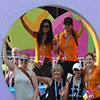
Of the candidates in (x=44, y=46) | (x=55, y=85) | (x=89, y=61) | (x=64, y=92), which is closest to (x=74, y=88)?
(x=64, y=92)

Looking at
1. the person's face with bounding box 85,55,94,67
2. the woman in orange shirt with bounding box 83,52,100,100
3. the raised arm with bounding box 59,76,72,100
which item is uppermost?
the person's face with bounding box 85,55,94,67

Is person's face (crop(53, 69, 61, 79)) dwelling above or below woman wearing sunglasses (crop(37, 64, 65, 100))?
above

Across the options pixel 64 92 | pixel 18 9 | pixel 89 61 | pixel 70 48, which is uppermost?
pixel 18 9

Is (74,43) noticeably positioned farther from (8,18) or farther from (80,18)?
(8,18)

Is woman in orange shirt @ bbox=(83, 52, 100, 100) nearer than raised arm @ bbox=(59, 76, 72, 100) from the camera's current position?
No

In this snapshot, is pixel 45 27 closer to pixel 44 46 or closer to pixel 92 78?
pixel 44 46

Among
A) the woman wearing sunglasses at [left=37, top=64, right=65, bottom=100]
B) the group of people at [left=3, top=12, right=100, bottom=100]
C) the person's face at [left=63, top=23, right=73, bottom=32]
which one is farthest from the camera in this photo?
the person's face at [left=63, top=23, right=73, bottom=32]

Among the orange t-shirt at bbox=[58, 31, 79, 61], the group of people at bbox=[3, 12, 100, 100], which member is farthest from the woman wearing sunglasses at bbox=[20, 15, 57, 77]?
the orange t-shirt at bbox=[58, 31, 79, 61]

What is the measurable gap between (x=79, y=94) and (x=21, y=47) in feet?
17.7

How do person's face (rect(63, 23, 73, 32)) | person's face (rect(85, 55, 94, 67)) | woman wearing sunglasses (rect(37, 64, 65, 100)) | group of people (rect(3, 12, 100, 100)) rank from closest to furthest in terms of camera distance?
group of people (rect(3, 12, 100, 100)) → woman wearing sunglasses (rect(37, 64, 65, 100)) → person's face (rect(85, 55, 94, 67)) → person's face (rect(63, 23, 73, 32))

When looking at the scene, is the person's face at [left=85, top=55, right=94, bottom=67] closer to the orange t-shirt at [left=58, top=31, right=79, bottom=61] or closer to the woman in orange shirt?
the woman in orange shirt

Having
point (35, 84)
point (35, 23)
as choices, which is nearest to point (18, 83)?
point (35, 84)

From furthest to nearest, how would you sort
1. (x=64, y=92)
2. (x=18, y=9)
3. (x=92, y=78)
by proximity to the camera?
(x=18, y=9)
(x=92, y=78)
(x=64, y=92)

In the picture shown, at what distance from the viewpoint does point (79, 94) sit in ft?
16.6
